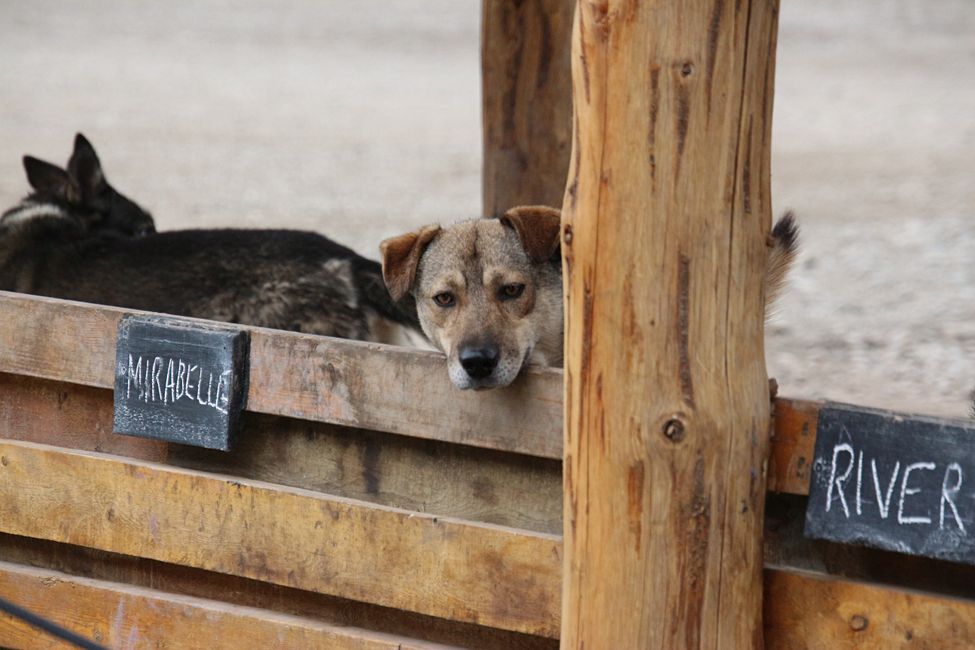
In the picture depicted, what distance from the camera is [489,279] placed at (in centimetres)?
445

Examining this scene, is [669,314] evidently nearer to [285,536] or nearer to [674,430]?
[674,430]

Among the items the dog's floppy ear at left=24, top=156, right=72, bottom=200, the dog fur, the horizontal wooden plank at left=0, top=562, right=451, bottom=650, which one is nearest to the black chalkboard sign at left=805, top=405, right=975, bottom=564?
the horizontal wooden plank at left=0, top=562, right=451, bottom=650

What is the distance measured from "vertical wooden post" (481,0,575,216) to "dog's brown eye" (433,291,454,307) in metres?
1.86

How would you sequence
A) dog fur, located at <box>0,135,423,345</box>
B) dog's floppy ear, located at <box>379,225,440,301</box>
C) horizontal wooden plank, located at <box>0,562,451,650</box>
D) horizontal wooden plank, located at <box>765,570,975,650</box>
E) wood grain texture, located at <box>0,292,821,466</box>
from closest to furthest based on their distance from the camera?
horizontal wooden plank, located at <box>765,570,975,650</box>, wood grain texture, located at <box>0,292,821,466</box>, horizontal wooden plank, located at <box>0,562,451,650</box>, dog's floppy ear, located at <box>379,225,440,301</box>, dog fur, located at <box>0,135,423,345</box>

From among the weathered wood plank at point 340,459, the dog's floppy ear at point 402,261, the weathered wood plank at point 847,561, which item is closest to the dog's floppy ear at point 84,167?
the weathered wood plank at point 340,459

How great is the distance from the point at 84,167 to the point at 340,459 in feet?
11.6

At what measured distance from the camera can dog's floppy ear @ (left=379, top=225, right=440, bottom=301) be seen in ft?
15.2

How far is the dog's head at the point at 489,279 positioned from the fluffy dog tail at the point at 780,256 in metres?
0.75

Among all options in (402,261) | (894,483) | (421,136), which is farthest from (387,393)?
(421,136)

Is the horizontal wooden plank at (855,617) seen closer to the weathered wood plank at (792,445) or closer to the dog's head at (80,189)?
the weathered wood plank at (792,445)

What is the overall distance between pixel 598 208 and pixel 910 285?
893cm

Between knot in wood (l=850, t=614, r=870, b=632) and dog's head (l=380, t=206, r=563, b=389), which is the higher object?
dog's head (l=380, t=206, r=563, b=389)

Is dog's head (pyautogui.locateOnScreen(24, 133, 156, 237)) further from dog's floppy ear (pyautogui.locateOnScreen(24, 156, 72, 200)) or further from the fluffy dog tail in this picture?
the fluffy dog tail

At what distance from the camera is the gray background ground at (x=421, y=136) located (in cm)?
1038
